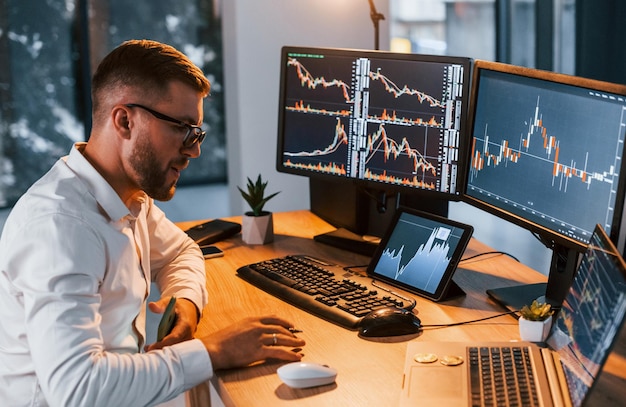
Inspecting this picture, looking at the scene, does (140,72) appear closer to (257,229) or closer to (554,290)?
(257,229)

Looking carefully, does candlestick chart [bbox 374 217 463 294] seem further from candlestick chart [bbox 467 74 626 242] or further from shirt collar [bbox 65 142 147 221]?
shirt collar [bbox 65 142 147 221]

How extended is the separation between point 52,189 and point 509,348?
91 centimetres

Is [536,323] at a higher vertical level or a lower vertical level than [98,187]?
lower

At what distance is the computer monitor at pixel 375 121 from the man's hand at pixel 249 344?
0.71m

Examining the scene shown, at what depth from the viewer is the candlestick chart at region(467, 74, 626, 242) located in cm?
157

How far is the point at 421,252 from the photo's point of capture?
1959mm

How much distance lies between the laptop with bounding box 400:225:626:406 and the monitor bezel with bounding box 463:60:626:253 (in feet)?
0.46

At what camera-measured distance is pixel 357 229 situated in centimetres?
240

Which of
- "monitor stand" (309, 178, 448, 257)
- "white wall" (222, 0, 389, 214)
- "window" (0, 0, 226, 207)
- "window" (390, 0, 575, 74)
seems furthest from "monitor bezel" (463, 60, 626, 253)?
"window" (390, 0, 575, 74)

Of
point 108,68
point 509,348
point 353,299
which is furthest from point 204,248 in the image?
point 509,348

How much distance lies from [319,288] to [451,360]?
487 mm

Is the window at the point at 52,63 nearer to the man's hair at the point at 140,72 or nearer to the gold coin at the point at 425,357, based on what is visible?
the man's hair at the point at 140,72

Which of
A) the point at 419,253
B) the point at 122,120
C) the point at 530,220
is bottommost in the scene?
the point at 419,253

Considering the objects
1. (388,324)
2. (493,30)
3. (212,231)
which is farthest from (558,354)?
(493,30)
